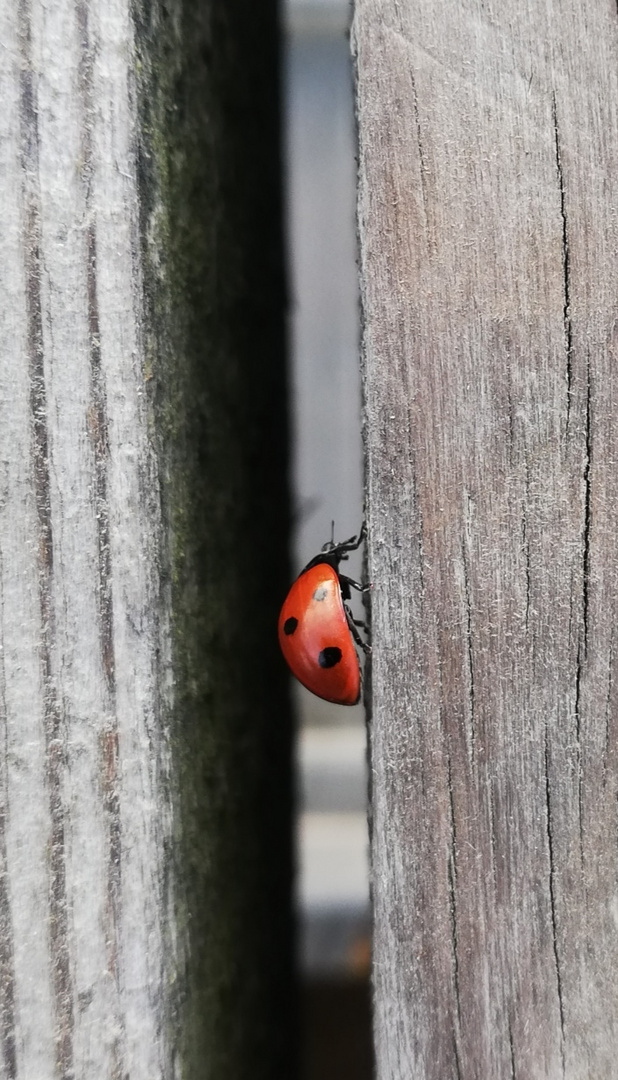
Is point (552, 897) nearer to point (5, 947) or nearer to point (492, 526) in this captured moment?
point (492, 526)

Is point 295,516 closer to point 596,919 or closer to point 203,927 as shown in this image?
point 203,927

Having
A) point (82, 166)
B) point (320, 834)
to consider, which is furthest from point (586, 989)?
point (320, 834)

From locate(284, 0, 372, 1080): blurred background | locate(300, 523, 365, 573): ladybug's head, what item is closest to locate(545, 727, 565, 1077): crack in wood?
locate(300, 523, 365, 573): ladybug's head

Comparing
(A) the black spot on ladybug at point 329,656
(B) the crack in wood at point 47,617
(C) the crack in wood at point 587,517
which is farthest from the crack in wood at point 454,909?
(A) the black spot on ladybug at point 329,656

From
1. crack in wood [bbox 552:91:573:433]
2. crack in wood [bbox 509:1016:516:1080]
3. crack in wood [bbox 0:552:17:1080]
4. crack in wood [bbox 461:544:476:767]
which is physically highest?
crack in wood [bbox 552:91:573:433]

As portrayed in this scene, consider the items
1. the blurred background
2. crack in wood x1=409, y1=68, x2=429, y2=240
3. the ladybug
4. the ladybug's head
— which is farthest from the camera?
the blurred background

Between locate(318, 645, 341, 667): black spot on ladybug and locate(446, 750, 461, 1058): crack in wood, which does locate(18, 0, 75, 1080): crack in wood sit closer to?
locate(446, 750, 461, 1058): crack in wood

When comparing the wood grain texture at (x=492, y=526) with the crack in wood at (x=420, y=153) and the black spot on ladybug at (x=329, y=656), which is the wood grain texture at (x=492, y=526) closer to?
the crack in wood at (x=420, y=153)
